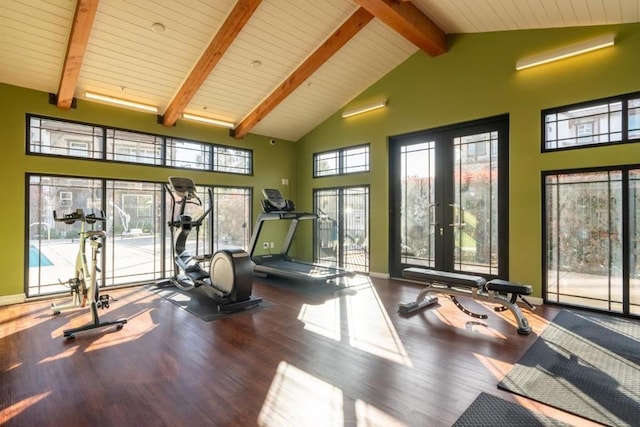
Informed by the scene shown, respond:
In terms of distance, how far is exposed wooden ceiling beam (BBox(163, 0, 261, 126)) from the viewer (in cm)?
414

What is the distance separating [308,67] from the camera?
552 cm

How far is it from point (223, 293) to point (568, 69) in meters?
5.51

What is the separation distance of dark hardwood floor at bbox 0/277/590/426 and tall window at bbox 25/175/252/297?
880 mm

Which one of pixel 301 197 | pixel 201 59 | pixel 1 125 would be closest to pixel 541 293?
pixel 301 197

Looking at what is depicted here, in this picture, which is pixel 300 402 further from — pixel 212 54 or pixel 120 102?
pixel 120 102

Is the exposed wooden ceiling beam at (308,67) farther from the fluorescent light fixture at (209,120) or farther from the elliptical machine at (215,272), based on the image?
the elliptical machine at (215,272)

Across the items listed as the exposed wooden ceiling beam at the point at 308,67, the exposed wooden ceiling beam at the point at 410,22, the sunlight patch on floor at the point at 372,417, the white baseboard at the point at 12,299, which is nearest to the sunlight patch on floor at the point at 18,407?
the sunlight patch on floor at the point at 372,417

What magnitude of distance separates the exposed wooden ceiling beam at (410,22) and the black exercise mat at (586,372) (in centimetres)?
422

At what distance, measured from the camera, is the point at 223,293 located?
449cm

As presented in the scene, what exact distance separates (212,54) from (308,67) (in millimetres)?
1573

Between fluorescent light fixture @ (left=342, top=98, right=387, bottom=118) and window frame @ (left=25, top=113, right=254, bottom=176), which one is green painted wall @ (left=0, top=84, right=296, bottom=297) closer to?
window frame @ (left=25, top=113, right=254, bottom=176)

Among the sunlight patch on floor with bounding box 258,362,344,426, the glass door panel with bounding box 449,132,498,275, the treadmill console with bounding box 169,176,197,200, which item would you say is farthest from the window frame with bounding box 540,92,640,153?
the treadmill console with bounding box 169,176,197,200

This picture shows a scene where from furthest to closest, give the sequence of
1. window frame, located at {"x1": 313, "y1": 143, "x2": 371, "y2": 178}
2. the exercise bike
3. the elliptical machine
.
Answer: window frame, located at {"x1": 313, "y1": 143, "x2": 371, "y2": 178}, the elliptical machine, the exercise bike

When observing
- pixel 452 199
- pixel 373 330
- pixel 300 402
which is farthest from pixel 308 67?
pixel 300 402
